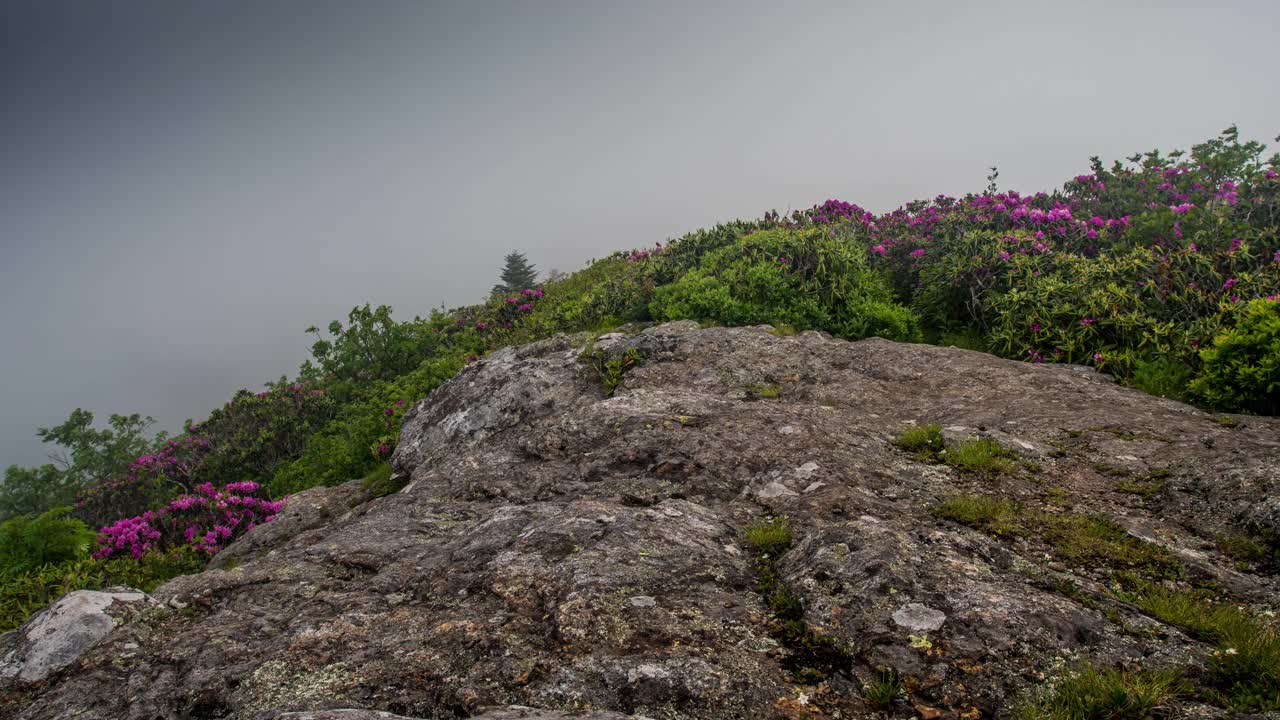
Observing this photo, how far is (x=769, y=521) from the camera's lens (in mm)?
5309

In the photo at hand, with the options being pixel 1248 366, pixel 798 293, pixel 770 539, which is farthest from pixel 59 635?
pixel 798 293

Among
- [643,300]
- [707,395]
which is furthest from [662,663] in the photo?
[643,300]

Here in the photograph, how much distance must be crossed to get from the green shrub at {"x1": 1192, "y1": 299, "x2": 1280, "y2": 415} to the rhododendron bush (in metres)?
14.6

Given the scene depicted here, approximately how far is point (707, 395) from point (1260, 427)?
631 centimetres

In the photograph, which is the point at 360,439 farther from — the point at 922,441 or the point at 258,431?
the point at 922,441

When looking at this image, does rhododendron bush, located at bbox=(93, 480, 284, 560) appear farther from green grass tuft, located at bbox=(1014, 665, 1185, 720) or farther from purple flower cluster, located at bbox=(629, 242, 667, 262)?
purple flower cluster, located at bbox=(629, 242, 667, 262)

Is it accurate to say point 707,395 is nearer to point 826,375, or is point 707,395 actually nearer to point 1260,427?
point 826,375

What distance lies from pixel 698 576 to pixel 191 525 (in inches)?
458

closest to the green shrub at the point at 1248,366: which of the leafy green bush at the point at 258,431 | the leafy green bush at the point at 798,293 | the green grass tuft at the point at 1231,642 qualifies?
the green grass tuft at the point at 1231,642

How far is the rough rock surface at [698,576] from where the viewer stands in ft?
10.6

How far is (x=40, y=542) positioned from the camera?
888 cm

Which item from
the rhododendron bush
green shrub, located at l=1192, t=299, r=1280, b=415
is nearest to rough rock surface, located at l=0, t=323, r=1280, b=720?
green shrub, located at l=1192, t=299, r=1280, b=415

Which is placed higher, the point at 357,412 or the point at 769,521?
the point at 357,412

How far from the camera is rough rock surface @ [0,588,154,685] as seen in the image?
12.7 ft
